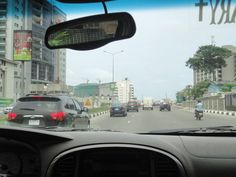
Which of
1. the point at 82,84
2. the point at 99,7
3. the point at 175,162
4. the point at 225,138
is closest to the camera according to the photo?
the point at 175,162

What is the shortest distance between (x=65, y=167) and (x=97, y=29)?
121 centimetres

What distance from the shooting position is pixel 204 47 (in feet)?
13.4

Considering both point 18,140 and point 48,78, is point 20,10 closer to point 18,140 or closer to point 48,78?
point 48,78

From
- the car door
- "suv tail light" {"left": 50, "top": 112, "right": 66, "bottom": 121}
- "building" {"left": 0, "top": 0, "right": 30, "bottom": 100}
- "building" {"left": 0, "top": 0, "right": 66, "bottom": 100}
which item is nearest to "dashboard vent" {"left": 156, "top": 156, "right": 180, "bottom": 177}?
"building" {"left": 0, "top": 0, "right": 66, "bottom": 100}

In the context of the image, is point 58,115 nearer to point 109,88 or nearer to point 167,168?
point 109,88

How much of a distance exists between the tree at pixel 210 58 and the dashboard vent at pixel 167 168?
1.64m

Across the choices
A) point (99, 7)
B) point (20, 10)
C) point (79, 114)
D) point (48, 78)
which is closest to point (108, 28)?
point (99, 7)

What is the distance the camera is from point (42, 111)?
7.97m

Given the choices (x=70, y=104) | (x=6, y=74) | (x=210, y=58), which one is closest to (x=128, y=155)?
(x=210, y=58)

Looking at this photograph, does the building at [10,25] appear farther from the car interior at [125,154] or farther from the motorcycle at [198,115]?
the motorcycle at [198,115]

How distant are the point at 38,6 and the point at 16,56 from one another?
82cm

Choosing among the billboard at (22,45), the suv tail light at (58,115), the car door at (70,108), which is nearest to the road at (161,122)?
the car door at (70,108)

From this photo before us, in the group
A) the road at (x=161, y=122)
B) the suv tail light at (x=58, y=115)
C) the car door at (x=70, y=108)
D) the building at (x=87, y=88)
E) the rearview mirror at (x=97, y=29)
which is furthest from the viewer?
the car door at (x=70, y=108)

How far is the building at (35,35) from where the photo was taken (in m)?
3.92
